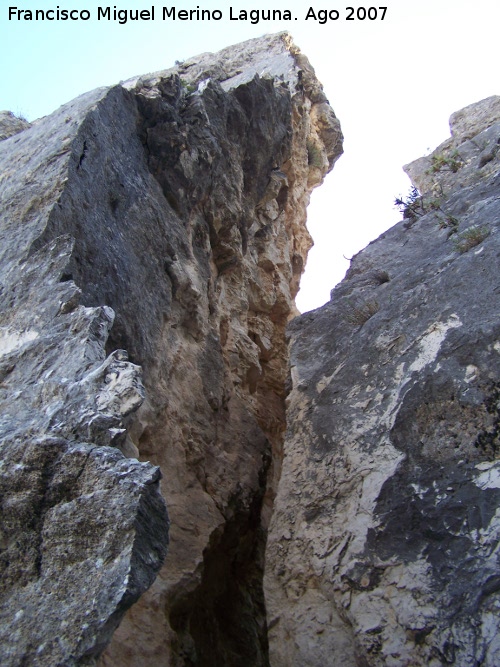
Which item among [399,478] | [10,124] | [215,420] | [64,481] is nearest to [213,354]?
Answer: [215,420]

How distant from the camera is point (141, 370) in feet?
16.6

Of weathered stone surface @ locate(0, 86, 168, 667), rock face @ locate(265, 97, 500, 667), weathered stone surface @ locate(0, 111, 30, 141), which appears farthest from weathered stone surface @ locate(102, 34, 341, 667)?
weathered stone surface @ locate(0, 111, 30, 141)

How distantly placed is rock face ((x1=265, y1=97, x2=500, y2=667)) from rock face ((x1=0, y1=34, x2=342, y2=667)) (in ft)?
3.89

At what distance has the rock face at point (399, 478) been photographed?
4570 millimetres

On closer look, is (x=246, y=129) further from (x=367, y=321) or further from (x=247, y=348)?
(x=367, y=321)

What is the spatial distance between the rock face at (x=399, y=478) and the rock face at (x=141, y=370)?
46.6 inches

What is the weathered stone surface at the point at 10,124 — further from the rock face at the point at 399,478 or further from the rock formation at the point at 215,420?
the rock face at the point at 399,478

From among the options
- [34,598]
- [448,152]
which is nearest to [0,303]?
[34,598]

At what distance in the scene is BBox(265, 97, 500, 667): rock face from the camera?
4570 millimetres

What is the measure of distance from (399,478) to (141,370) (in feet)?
7.76

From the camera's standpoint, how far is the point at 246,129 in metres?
11.1

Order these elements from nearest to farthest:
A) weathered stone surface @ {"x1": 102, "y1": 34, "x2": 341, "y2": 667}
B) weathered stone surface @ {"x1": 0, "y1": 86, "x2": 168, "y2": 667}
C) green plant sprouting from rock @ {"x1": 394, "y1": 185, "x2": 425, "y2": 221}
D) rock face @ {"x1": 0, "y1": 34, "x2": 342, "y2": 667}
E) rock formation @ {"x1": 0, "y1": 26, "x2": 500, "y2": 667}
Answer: weathered stone surface @ {"x1": 0, "y1": 86, "x2": 168, "y2": 667}
rock face @ {"x1": 0, "y1": 34, "x2": 342, "y2": 667}
rock formation @ {"x1": 0, "y1": 26, "x2": 500, "y2": 667}
weathered stone surface @ {"x1": 102, "y1": 34, "x2": 341, "y2": 667}
green plant sprouting from rock @ {"x1": 394, "y1": 185, "x2": 425, "y2": 221}

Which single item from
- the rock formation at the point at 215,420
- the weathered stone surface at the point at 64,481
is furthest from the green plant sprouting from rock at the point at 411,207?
the weathered stone surface at the point at 64,481

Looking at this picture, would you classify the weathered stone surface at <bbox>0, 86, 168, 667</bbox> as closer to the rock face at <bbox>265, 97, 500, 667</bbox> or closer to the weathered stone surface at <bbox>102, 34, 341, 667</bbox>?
the weathered stone surface at <bbox>102, 34, 341, 667</bbox>
